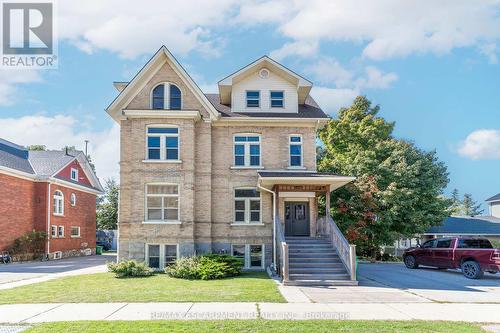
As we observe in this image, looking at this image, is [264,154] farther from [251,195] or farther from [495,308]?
[495,308]

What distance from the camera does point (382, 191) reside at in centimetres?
2870

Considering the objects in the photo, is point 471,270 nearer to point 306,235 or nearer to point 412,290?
point 412,290

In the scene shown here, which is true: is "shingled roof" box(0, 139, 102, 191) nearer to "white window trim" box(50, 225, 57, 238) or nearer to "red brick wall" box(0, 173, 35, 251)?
"red brick wall" box(0, 173, 35, 251)

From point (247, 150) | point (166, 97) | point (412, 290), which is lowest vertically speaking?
point (412, 290)

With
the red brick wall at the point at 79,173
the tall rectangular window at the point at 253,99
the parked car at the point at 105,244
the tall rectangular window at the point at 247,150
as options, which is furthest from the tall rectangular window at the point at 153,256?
the parked car at the point at 105,244

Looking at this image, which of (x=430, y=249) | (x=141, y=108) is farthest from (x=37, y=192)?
(x=430, y=249)

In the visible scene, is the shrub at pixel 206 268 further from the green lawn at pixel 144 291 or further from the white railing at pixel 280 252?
the white railing at pixel 280 252

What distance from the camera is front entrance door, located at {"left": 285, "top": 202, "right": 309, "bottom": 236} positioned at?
2223 centimetres

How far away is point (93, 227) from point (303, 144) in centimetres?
2621

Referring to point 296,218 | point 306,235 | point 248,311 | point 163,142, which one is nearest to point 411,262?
point 306,235

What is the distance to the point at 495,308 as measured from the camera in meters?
12.1

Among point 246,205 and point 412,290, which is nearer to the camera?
point 412,290

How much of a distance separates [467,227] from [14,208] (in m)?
38.6

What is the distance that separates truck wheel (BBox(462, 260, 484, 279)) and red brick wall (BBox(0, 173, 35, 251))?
2675cm
